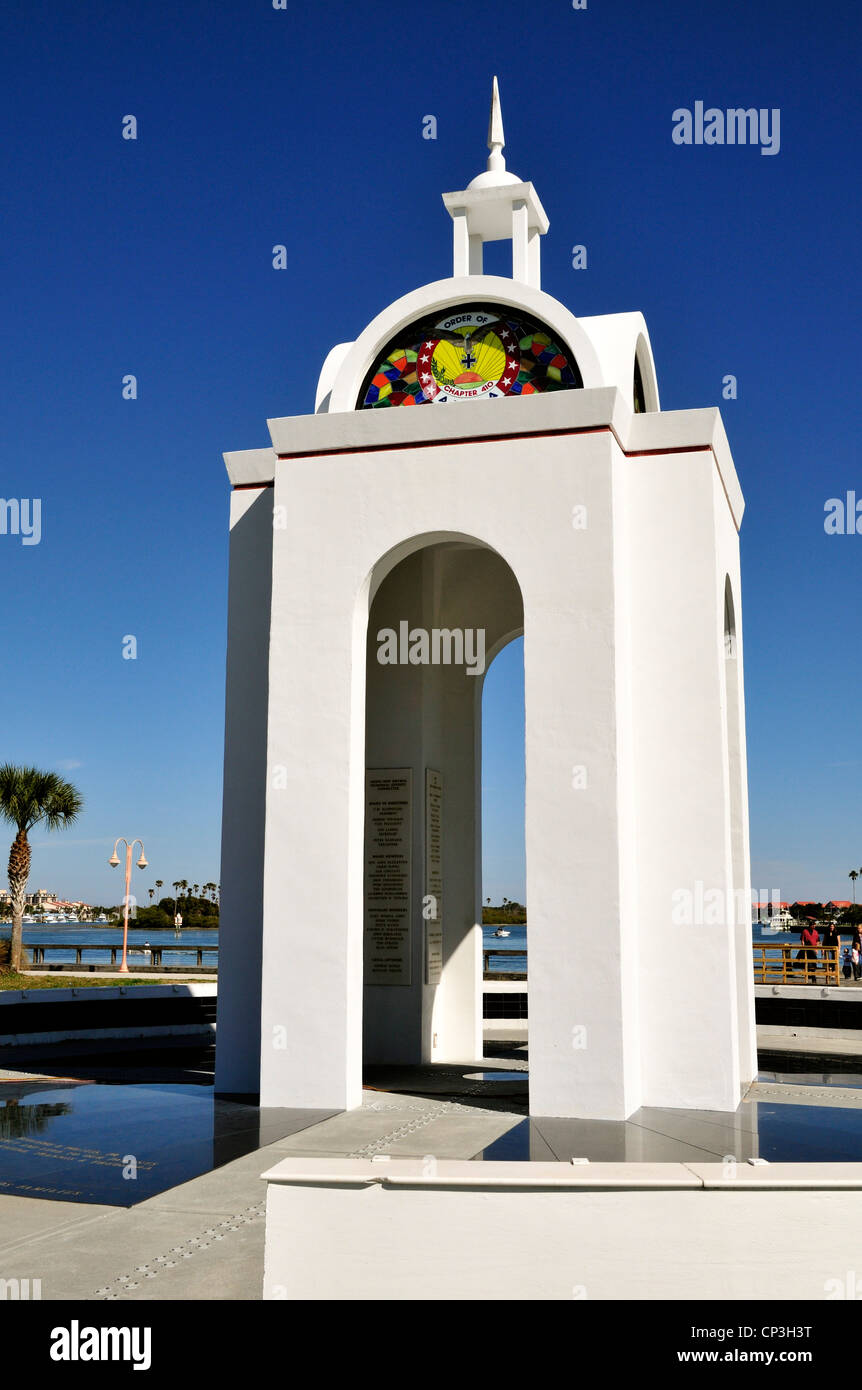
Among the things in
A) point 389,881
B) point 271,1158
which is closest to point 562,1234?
point 271,1158

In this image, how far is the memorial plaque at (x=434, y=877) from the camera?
39.0ft

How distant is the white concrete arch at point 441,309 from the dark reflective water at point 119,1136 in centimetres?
602

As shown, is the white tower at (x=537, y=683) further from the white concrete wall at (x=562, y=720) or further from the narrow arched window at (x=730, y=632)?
the narrow arched window at (x=730, y=632)

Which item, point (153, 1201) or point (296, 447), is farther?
point (296, 447)

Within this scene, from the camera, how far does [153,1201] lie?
6719 millimetres

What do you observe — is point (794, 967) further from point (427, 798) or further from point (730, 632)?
point (427, 798)

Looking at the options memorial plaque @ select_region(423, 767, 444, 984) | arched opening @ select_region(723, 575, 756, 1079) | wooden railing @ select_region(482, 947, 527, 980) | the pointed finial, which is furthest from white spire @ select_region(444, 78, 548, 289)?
wooden railing @ select_region(482, 947, 527, 980)

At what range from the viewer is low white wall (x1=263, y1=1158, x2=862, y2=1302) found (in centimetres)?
513

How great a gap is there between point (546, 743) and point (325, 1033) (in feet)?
9.62

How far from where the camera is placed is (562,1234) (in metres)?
5.19

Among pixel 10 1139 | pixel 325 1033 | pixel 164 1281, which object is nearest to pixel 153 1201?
pixel 164 1281

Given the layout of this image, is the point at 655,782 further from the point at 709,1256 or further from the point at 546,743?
the point at 709,1256

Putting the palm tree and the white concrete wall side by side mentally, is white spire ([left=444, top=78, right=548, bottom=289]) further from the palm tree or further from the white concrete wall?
the palm tree

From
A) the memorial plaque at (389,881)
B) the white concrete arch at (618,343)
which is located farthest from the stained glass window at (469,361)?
the memorial plaque at (389,881)
